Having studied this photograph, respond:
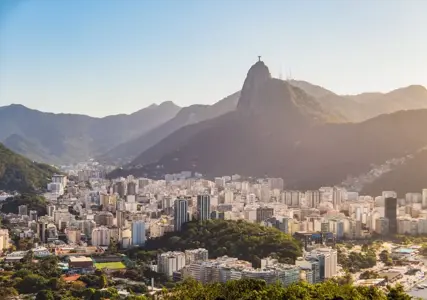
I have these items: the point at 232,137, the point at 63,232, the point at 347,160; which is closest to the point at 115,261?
the point at 63,232

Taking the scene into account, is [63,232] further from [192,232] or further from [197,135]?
[197,135]

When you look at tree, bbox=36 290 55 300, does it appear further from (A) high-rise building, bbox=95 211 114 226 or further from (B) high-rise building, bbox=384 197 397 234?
(B) high-rise building, bbox=384 197 397 234

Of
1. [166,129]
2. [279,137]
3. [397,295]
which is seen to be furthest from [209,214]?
[166,129]

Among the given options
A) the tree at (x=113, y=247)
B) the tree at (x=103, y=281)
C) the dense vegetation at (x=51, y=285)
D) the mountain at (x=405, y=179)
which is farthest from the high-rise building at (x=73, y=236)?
the mountain at (x=405, y=179)

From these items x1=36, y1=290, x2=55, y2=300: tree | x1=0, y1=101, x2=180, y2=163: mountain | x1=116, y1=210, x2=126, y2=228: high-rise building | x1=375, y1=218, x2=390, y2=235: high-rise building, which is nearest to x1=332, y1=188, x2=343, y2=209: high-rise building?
x1=375, y1=218, x2=390, y2=235: high-rise building

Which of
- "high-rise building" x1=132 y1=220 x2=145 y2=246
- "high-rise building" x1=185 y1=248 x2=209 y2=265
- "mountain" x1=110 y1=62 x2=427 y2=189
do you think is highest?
"mountain" x1=110 y1=62 x2=427 y2=189

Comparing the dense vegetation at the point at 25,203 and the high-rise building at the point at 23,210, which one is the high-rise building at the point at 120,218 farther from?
the high-rise building at the point at 23,210

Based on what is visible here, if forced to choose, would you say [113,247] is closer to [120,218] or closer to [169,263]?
[120,218]
